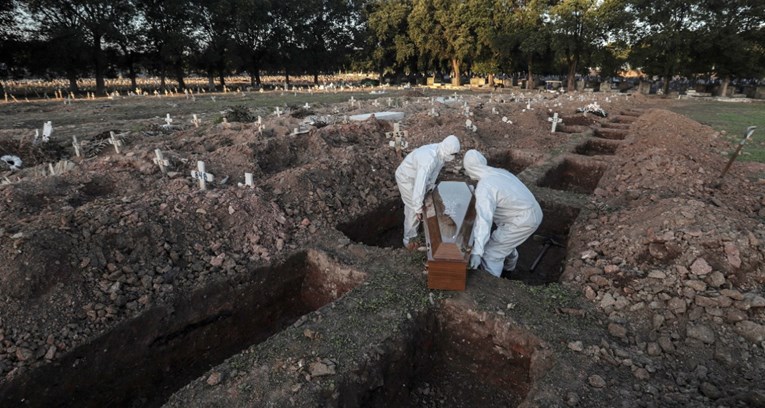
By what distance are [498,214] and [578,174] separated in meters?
4.94

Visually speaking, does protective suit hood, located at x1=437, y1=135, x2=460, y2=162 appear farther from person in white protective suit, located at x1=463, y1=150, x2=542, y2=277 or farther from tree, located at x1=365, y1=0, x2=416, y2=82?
tree, located at x1=365, y1=0, x2=416, y2=82

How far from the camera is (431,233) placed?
386 cm

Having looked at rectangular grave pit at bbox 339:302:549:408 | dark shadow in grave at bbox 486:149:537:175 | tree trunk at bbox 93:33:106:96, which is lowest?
rectangular grave pit at bbox 339:302:549:408

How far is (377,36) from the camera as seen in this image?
36.7 m

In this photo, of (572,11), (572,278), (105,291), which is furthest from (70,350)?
(572,11)

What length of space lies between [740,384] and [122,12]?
31076 millimetres

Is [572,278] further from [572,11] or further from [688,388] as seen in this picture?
[572,11]

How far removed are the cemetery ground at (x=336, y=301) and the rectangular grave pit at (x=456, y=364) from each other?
15 mm

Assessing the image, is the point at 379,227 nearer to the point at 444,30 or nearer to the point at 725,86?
the point at 444,30

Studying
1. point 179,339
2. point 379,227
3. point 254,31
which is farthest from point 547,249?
point 254,31

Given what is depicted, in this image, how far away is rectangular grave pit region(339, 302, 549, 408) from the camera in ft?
10.3

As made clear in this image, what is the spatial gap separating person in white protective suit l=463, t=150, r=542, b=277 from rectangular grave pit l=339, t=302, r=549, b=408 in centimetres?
76

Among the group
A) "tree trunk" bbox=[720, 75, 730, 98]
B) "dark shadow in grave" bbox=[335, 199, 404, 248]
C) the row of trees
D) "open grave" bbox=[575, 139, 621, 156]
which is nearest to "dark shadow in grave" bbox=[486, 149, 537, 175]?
"open grave" bbox=[575, 139, 621, 156]

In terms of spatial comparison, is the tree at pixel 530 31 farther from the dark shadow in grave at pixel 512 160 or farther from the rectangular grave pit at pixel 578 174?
the rectangular grave pit at pixel 578 174
